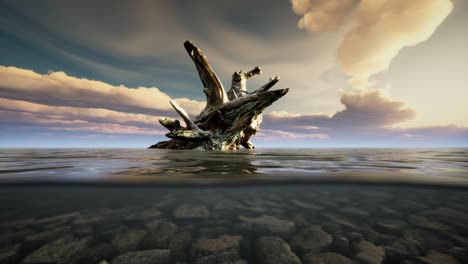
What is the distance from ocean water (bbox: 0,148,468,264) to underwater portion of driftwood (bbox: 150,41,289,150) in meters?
11.3

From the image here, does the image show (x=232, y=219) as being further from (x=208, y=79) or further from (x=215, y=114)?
(x=208, y=79)

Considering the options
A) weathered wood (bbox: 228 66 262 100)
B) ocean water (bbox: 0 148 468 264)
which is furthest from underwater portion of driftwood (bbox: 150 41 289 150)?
ocean water (bbox: 0 148 468 264)

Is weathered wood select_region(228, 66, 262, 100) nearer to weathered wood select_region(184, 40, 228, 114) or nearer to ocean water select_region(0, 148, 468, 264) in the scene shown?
weathered wood select_region(184, 40, 228, 114)

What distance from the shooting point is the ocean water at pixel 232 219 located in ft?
4.77

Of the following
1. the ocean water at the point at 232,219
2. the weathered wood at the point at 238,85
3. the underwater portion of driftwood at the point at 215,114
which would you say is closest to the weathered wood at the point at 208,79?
the underwater portion of driftwood at the point at 215,114

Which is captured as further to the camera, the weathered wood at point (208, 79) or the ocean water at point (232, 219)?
the weathered wood at point (208, 79)

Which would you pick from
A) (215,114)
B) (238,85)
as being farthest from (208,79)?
(238,85)

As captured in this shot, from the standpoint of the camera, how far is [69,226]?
1.86 meters

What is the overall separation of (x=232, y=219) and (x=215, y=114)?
1499cm

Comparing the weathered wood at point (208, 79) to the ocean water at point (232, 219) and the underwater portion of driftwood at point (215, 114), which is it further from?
the ocean water at point (232, 219)

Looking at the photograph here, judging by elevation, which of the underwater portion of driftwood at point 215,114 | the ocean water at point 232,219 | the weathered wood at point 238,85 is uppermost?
the weathered wood at point 238,85

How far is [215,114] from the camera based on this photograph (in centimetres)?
1678

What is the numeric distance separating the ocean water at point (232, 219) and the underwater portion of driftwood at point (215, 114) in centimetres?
1129

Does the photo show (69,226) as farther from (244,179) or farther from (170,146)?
A: (170,146)
